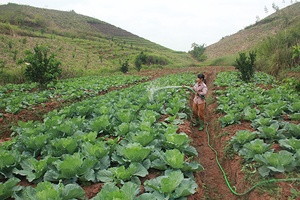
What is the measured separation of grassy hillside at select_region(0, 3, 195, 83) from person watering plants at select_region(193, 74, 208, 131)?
49.4ft

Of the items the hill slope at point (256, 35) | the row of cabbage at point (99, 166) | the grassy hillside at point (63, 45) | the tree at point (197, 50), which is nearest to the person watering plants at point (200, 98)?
the row of cabbage at point (99, 166)

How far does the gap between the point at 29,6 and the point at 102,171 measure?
72427 millimetres

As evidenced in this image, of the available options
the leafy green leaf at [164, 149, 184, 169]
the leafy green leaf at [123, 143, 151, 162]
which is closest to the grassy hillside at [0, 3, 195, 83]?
the leafy green leaf at [123, 143, 151, 162]

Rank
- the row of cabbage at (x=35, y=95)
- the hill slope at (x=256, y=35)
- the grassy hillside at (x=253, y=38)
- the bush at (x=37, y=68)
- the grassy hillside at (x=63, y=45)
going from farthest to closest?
the hill slope at (x=256, y=35) → the grassy hillside at (x=253, y=38) → the grassy hillside at (x=63, y=45) → the bush at (x=37, y=68) → the row of cabbage at (x=35, y=95)

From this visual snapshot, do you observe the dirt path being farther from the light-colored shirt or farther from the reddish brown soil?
the light-colored shirt

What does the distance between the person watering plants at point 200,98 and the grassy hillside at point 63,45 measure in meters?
15.0

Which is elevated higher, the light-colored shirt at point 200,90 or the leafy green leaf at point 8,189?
the light-colored shirt at point 200,90

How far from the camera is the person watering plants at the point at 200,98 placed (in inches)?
240

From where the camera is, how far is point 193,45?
54719mm

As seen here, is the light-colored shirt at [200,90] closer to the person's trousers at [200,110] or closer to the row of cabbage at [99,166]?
the person's trousers at [200,110]

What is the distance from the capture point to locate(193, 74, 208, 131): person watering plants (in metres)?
6.10

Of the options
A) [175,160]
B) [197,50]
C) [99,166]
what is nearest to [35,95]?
[99,166]

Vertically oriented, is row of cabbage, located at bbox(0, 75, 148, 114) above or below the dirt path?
above

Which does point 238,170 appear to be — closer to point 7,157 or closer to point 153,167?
point 153,167
